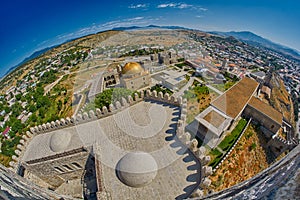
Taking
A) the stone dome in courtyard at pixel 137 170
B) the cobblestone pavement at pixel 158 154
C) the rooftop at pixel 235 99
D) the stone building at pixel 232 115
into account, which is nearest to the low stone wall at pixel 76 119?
the cobblestone pavement at pixel 158 154

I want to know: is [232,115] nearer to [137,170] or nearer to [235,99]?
[235,99]

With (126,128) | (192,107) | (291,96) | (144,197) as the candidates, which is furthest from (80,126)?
(291,96)

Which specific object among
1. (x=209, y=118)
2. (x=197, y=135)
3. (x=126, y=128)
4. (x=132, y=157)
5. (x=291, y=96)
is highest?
Result: (x=126, y=128)

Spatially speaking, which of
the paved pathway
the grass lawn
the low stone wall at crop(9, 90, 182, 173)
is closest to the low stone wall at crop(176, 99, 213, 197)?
the low stone wall at crop(9, 90, 182, 173)

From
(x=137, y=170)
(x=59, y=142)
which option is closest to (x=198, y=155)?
(x=137, y=170)

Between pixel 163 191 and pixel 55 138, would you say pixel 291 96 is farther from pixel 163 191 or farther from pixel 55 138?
pixel 55 138
